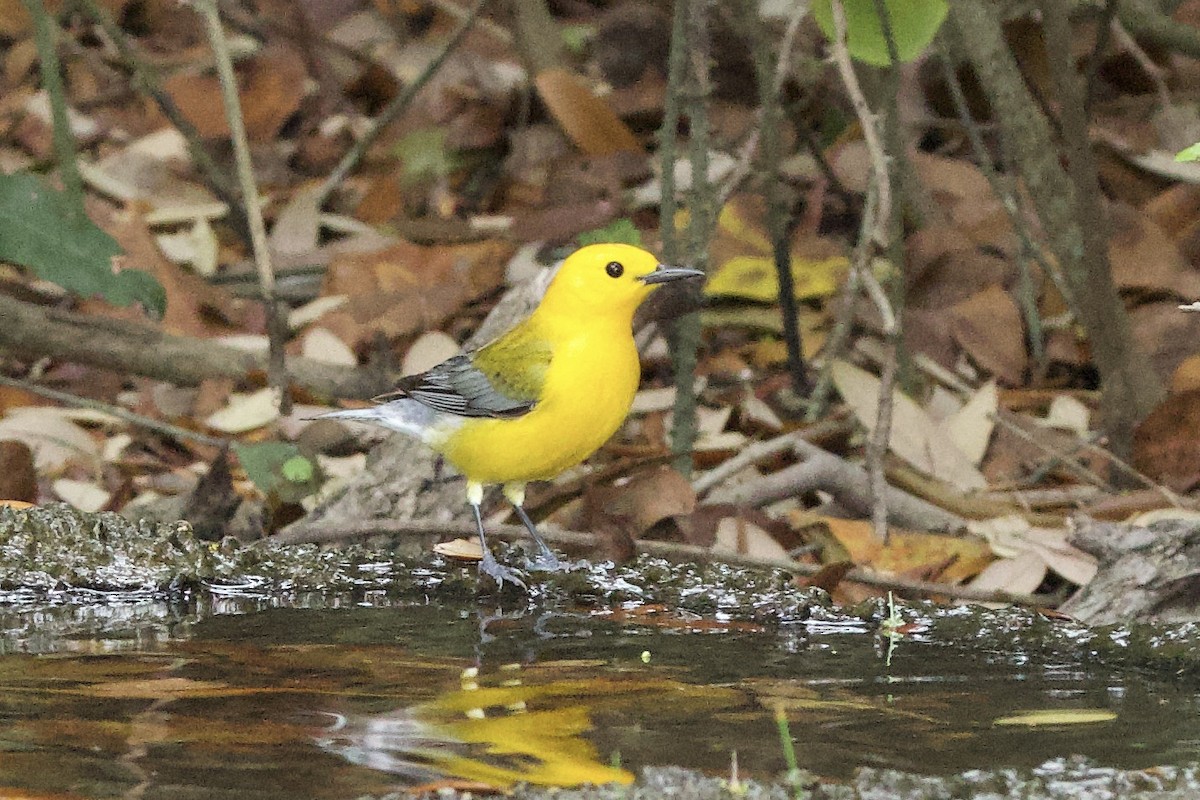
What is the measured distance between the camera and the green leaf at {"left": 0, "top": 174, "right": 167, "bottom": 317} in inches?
189

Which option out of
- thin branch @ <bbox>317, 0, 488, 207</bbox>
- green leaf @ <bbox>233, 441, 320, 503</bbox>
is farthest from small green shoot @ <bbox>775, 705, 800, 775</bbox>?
thin branch @ <bbox>317, 0, 488, 207</bbox>

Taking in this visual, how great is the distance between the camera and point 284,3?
940cm

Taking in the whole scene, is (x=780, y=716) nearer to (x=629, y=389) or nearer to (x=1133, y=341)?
(x=629, y=389)

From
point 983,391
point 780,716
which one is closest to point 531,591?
point 780,716

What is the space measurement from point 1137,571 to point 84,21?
7980 mm

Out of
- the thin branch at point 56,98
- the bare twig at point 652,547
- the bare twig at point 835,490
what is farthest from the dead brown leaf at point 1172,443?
the thin branch at point 56,98

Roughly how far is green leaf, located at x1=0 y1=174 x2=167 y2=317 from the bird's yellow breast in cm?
110

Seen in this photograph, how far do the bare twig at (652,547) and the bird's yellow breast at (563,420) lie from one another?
0.19 meters

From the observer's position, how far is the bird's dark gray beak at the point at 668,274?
4242 millimetres

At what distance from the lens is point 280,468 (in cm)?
478

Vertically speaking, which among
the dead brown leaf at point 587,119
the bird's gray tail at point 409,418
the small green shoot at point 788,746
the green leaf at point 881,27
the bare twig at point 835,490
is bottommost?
the small green shoot at point 788,746

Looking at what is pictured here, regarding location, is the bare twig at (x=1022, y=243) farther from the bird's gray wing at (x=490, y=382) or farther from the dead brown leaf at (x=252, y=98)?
the dead brown leaf at (x=252, y=98)

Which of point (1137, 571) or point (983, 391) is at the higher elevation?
point (983, 391)

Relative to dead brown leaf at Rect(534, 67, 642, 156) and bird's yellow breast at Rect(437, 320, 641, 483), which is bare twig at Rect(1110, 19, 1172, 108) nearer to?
dead brown leaf at Rect(534, 67, 642, 156)
